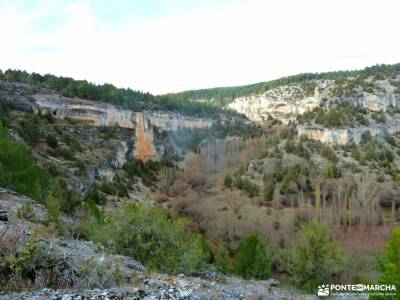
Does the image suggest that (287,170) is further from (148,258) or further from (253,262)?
(148,258)

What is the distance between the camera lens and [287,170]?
6875 centimetres

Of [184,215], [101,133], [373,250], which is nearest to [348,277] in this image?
[373,250]

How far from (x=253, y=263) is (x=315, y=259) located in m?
4.37

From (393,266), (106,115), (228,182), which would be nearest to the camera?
(393,266)

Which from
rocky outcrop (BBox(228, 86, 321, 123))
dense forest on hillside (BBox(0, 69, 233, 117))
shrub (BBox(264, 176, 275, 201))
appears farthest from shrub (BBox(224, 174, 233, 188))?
rocky outcrop (BBox(228, 86, 321, 123))

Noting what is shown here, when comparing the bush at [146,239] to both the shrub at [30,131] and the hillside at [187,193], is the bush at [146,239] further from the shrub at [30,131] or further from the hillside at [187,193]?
the shrub at [30,131]

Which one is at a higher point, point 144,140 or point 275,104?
point 275,104

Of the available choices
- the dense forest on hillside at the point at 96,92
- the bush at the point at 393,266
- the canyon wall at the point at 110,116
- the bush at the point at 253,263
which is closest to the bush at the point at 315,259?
the bush at the point at 253,263

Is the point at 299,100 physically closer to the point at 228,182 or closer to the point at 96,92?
the point at 228,182

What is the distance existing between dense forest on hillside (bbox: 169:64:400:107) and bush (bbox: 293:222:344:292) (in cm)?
9124

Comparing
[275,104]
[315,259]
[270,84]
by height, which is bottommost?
[315,259]

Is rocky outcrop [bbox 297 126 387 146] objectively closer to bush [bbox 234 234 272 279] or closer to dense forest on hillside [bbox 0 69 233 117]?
dense forest on hillside [bbox 0 69 233 117]

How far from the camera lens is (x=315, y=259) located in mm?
26078

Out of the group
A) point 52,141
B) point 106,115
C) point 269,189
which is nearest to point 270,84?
point 106,115
